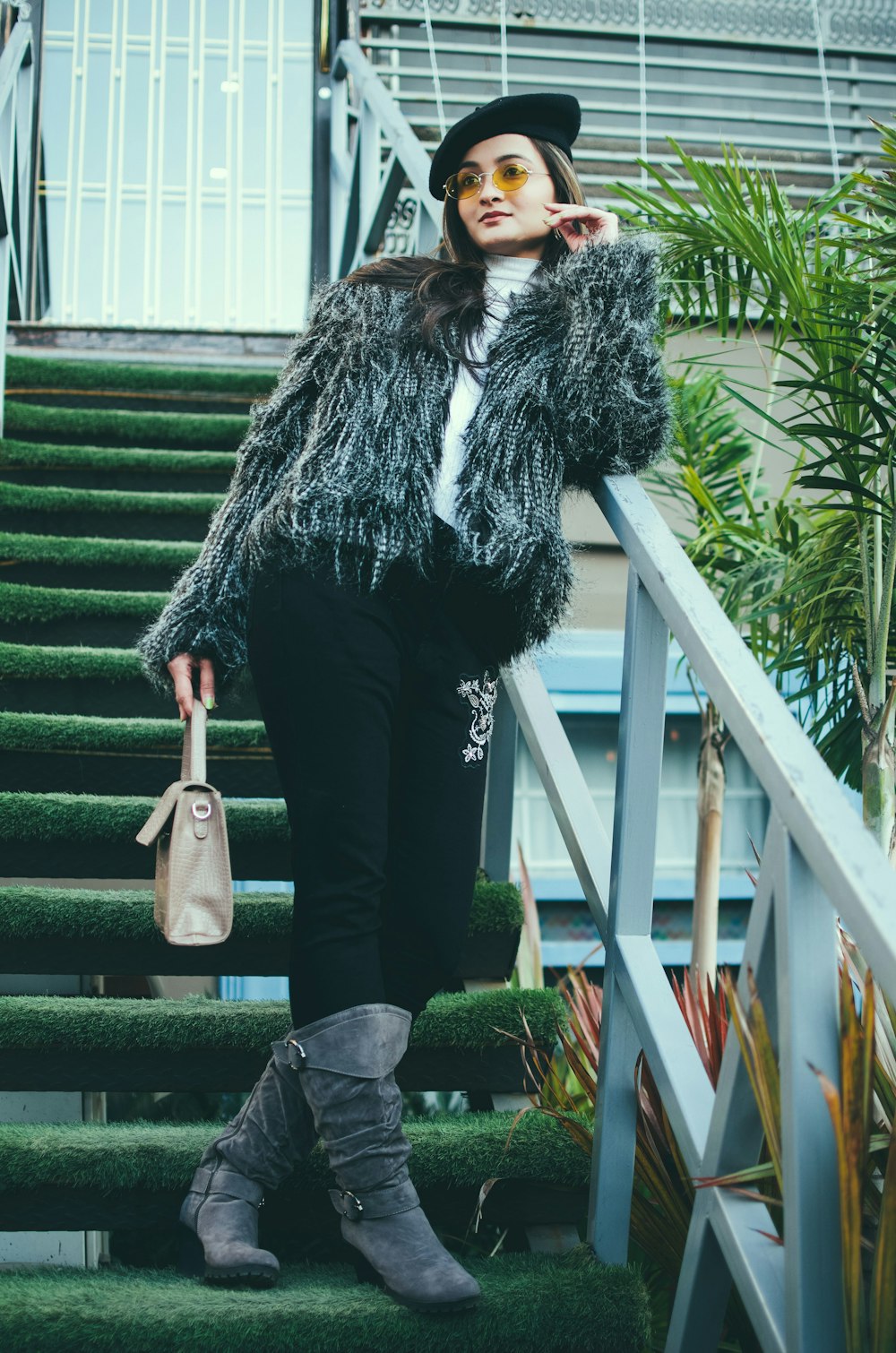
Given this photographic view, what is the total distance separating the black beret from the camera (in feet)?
5.67

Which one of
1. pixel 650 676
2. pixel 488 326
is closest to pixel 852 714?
pixel 650 676

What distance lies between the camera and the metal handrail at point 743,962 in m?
1.06

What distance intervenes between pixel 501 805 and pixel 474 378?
0.93 meters

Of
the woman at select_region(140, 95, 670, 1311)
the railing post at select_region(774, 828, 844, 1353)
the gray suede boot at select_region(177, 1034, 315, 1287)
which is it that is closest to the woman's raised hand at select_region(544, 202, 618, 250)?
the woman at select_region(140, 95, 670, 1311)

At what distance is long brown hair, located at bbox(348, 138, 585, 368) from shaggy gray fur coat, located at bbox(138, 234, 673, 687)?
0.08 feet

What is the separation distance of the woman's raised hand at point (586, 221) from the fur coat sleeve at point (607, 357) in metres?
0.03

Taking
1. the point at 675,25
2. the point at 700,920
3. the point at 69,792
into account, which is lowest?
the point at 700,920

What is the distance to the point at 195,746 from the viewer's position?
1.59m

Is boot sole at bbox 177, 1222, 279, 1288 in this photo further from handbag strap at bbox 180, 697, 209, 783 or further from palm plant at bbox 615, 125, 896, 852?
palm plant at bbox 615, 125, 896, 852

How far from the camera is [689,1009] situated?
76.9 inches

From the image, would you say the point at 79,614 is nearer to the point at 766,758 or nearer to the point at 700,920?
the point at 700,920

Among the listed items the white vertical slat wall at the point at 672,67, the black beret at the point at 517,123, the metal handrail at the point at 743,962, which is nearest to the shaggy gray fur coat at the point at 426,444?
the metal handrail at the point at 743,962

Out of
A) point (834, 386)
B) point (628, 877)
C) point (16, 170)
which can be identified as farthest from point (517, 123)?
point (16, 170)

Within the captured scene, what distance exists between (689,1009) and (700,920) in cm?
141
